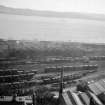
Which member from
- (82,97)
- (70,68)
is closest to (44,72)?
(70,68)

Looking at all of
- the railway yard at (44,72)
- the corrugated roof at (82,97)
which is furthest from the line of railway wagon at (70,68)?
the corrugated roof at (82,97)

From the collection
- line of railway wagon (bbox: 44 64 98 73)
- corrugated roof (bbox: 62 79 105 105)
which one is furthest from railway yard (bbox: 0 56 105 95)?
corrugated roof (bbox: 62 79 105 105)

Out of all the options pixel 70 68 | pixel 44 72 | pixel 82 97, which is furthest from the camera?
pixel 70 68

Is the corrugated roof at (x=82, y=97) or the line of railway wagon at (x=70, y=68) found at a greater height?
the corrugated roof at (x=82, y=97)

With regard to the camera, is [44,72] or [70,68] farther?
[70,68]

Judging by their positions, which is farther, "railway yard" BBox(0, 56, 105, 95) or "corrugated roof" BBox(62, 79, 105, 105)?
"railway yard" BBox(0, 56, 105, 95)

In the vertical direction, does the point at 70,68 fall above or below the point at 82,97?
below

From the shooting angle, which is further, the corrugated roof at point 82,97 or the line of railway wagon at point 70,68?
Result: the line of railway wagon at point 70,68

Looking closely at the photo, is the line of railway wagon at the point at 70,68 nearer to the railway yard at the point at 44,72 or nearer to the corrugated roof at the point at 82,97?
the railway yard at the point at 44,72

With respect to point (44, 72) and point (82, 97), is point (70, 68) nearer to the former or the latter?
point (44, 72)

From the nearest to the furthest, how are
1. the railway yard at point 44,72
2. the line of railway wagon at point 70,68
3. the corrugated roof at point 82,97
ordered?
1. the corrugated roof at point 82,97
2. the railway yard at point 44,72
3. the line of railway wagon at point 70,68

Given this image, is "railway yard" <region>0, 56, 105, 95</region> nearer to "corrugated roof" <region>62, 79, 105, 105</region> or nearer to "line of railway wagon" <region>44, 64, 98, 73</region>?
"line of railway wagon" <region>44, 64, 98, 73</region>

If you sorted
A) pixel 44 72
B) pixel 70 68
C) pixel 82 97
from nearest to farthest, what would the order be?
pixel 82 97 < pixel 44 72 < pixel 70 68
